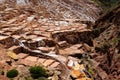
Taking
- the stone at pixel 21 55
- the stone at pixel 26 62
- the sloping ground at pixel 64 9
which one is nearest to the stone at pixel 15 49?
the stone at pixel 21 55

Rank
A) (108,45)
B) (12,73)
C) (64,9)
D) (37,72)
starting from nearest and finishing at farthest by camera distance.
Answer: (12,73) → (37,72) → (108,45) → (64,9)

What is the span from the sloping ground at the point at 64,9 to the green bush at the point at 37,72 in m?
6.22

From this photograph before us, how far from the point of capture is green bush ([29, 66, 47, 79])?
297 inches

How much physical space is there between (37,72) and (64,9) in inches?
327

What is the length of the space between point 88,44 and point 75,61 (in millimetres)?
3193

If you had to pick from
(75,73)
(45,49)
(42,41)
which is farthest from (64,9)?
(75,73)

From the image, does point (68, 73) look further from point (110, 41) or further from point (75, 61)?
point (110, 41)

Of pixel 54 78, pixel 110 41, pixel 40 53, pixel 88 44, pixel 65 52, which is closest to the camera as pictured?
pixel 54 78

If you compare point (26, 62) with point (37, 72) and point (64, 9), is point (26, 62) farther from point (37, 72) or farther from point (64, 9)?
point (64, 9)

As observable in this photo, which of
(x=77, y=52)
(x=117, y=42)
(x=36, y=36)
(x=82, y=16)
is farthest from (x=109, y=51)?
(x=82, y=16)

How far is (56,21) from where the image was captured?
13273 mm

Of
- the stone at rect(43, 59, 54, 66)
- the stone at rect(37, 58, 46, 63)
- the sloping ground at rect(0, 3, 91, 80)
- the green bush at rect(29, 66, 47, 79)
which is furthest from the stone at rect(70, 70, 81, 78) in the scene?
the green bush at rect(29, 66, 47, 79)

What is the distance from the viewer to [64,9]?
607 inches

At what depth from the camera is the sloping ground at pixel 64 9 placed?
46.3 ft
